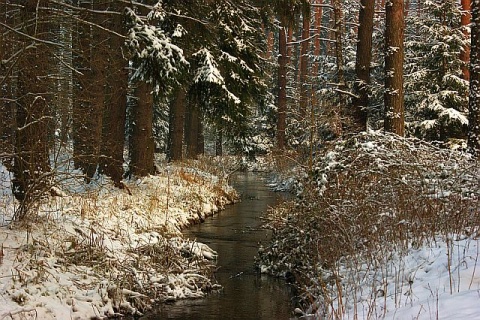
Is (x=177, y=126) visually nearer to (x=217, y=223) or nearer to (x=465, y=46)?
(x=217, y=223)

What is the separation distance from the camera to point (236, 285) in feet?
27.3

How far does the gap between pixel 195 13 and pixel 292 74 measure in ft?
98.2

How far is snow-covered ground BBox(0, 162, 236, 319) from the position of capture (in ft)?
20.6

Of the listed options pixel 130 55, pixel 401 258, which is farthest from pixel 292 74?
pixel 401 258

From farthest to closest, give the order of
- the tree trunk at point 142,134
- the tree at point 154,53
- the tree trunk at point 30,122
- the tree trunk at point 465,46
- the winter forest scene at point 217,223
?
the tree trunk at point 465,46
the tree trunk at point 142,134
the tree at point 154,53
the tree trunk at point 30,122
the winter forest scene at point 217,223

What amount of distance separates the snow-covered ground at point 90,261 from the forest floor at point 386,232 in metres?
1.91

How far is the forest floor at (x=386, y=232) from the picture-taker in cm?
498

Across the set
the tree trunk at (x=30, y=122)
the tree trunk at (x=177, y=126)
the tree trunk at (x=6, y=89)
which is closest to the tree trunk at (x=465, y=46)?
the tree trunk at (x=177, y=126)

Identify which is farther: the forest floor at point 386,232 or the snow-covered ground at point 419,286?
the forest floor at point 386,232

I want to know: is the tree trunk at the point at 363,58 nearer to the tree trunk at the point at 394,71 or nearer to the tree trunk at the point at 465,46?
the tree trunk at the point at 394,71

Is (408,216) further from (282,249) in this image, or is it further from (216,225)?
(216,225)

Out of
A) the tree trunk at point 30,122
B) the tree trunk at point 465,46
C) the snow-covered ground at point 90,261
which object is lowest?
the snow-covered ground at point 90,261

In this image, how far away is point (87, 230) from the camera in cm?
818

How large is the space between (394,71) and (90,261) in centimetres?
664
